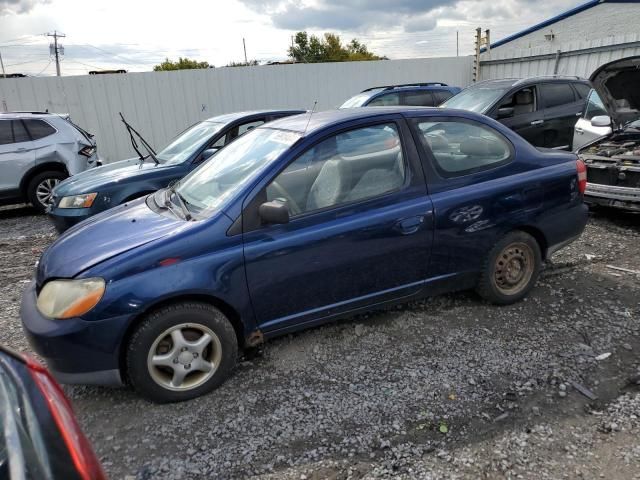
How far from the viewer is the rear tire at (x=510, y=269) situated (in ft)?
11.9

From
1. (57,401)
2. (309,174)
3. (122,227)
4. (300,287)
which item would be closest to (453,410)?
(300,287)

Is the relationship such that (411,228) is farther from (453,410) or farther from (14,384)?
(14,384)

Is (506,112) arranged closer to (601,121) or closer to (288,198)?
(601,121)

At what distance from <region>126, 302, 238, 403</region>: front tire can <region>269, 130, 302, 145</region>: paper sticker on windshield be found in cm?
122

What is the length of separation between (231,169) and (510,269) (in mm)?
2354

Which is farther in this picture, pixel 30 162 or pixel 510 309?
pixel 30 162

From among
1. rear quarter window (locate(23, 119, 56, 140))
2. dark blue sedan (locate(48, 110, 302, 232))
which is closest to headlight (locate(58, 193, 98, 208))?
dark blue sedan (locate(48, 110, 302, 232))

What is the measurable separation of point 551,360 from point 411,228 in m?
1.28

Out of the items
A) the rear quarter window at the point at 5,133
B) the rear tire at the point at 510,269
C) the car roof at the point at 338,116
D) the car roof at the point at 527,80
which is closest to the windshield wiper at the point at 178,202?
the car roof at the point at 338,116

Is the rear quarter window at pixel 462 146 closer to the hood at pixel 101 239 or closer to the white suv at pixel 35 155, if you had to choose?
the hood at pixel 101 239

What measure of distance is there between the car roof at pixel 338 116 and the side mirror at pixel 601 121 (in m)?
3.76

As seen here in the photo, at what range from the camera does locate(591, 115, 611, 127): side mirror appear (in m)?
6.35

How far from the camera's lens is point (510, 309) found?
12.4 feet

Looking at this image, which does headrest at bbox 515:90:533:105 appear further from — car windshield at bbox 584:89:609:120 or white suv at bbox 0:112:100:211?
white suv at bbox 0:112:100:211
